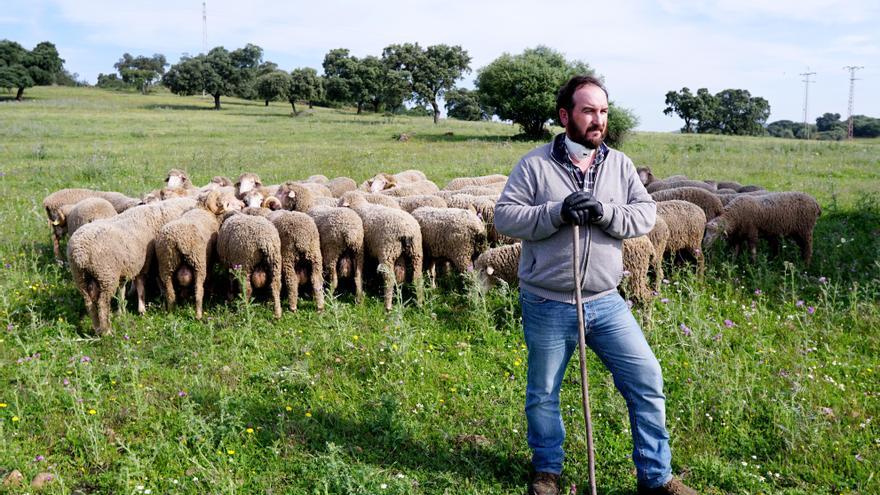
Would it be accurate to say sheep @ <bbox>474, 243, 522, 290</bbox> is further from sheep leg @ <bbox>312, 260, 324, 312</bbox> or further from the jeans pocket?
the jeans pocket

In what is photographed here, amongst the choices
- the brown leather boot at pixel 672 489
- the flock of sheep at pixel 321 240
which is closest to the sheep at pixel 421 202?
the flock of sheep at pixel 321 240

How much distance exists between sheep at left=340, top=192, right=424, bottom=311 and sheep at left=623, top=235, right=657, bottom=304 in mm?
2597

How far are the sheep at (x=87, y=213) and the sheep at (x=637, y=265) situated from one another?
7.90m

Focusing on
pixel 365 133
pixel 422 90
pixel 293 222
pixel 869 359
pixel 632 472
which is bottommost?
pixel 632 472

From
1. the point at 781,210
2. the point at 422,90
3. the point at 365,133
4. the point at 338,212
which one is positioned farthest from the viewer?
the point at 422,90

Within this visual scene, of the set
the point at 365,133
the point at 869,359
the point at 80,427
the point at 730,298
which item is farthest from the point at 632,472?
the point at 365,133

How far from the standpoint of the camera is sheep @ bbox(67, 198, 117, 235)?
9047 mm

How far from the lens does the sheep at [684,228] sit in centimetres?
818

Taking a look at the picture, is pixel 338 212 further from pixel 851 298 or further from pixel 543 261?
pixel 851 298

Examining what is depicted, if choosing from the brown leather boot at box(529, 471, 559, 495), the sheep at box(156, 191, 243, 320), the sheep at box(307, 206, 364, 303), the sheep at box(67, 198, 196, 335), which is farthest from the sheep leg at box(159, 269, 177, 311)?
the brown leather boot at box(529, 471, 559, 495)

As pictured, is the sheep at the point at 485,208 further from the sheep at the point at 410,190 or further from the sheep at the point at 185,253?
the sheep at the point at 185,253

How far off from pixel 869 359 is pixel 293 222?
6678mm

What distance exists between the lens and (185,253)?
7.39m

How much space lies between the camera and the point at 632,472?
14.2 ft
